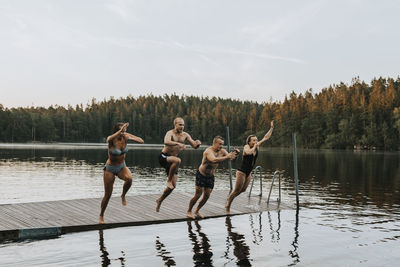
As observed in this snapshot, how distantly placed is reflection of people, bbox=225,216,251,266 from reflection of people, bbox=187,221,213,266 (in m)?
0.64

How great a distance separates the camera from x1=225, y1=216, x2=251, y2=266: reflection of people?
32.7 feet

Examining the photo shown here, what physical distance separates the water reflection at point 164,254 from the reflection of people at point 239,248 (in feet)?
4.75

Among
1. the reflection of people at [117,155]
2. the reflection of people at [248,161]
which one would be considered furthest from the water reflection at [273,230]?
the reflection of people at [117,155]

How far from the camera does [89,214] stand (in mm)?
13797

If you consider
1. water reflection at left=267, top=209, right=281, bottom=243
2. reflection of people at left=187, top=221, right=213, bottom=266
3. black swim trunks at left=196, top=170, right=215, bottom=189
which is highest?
black swim trunks at left=196, top=170, right=215, bottom=189

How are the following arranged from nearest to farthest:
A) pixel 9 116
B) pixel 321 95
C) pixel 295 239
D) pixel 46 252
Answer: pixel 46 252 < pixel 295 239 < pixel 321 95 < pixel 9 116

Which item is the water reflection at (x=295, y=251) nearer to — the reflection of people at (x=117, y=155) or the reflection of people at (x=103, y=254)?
the reflection of people at (x=103, y=254)

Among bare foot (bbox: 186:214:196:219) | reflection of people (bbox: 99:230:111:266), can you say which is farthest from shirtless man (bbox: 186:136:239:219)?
reflection of people (bbox: 99:230:111:266)

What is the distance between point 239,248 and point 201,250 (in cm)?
99

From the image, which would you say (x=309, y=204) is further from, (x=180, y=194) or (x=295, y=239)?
(x=295, y=239)

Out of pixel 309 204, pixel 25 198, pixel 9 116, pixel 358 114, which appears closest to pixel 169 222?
pixel 309 204

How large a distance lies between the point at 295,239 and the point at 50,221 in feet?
22.5

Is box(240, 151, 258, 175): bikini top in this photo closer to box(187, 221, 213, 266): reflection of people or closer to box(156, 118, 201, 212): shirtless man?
box(156, 118, 201, 212): shirtless man

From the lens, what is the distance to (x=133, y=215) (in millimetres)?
14117
